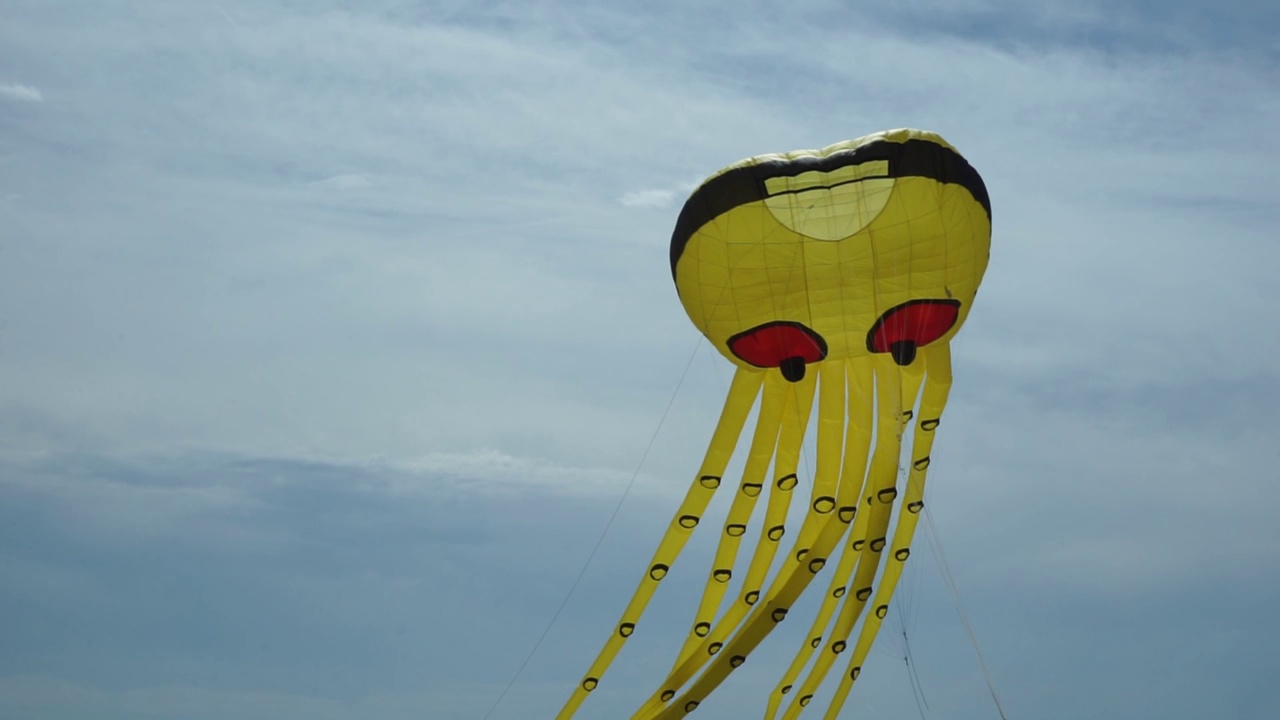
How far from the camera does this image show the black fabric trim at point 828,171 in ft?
73.7

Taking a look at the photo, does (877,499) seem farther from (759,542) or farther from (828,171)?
(828,171)

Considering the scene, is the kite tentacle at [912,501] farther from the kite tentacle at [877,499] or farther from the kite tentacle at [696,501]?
the kite tentacle at [696,501]

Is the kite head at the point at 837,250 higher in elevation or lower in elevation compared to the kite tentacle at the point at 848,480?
higher

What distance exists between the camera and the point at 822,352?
2430 centimetres

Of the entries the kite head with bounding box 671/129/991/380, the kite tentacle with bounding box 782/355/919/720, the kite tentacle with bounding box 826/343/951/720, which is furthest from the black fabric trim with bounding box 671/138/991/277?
the kite tentacle with bounding box 782/355/919/720

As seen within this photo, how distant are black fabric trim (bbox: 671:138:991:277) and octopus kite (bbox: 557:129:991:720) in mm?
30

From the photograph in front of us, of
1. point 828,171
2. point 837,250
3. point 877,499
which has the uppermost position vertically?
point 828,171

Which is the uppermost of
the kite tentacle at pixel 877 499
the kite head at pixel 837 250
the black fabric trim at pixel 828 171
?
the black fabric trim at pixel 828 171

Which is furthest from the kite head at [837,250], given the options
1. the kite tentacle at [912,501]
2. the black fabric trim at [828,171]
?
the kite tentacle at [912,501]

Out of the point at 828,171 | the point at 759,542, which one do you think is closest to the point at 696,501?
the point at 759,542

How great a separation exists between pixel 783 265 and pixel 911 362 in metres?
3.07

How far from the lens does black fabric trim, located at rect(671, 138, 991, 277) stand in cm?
2247

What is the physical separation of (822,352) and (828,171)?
138 inches

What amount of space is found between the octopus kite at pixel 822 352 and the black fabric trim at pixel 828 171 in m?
0.03
